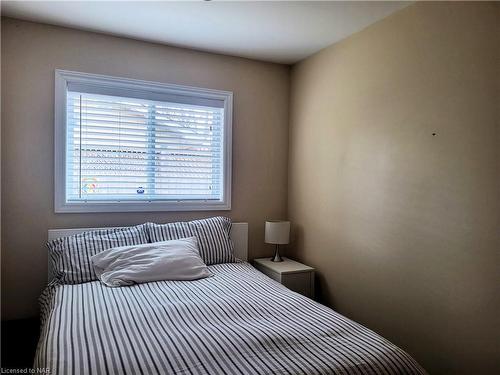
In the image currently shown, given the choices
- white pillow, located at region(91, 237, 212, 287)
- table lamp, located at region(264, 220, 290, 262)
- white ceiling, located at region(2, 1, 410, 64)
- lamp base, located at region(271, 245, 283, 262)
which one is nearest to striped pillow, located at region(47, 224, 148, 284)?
white pillow, located at region(91, 237, 212, 287)

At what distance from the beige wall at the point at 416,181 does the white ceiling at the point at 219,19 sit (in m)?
0.23

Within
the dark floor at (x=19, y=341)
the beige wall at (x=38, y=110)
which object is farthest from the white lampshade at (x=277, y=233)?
the dark floor at (x=19, y=341)

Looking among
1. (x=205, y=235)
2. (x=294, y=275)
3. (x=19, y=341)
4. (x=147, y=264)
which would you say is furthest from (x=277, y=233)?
(x=19, y=341)

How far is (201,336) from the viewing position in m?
1.54

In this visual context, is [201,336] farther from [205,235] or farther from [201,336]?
[205,235]

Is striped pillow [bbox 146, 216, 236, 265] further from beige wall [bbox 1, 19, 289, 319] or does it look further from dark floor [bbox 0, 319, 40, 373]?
dark floor [bbox 0, 319, 40, 373]

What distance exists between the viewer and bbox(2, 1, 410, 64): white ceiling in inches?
90.1

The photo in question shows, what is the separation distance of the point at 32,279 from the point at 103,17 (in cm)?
202

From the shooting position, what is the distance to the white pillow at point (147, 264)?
2.26 m

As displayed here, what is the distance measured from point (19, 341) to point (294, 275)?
2.14m

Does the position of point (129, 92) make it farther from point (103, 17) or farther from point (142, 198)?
point (142, 198)

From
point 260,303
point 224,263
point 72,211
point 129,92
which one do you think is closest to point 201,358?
point 260,303

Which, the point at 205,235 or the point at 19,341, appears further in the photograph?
the point at 205,235

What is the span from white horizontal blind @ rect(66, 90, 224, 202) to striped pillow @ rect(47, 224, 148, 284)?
0.38m
